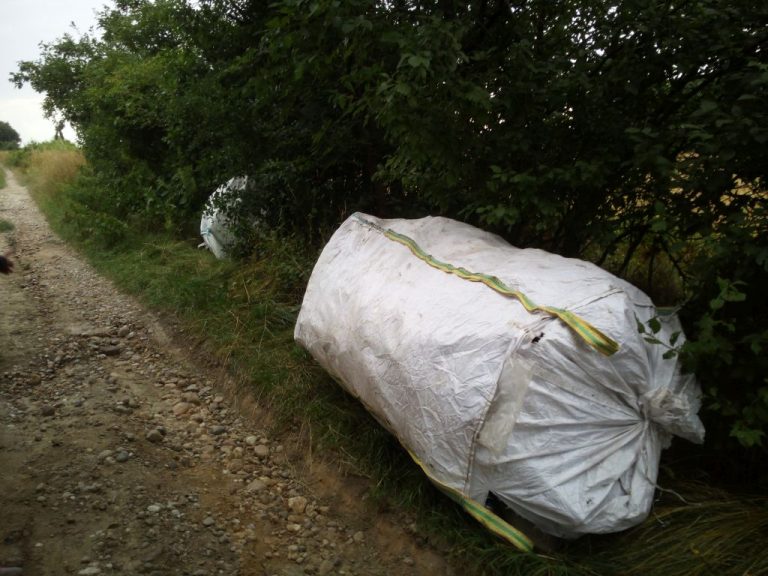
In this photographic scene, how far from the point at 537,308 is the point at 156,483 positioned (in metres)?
2.04

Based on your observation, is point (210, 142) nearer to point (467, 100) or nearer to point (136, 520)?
point (467, 100)

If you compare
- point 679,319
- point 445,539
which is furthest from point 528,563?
point 679,319

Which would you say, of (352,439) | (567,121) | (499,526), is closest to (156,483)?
(352,439)

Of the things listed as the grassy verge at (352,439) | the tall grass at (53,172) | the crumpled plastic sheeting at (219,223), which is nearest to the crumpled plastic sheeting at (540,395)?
the grassy verge at (352,439)

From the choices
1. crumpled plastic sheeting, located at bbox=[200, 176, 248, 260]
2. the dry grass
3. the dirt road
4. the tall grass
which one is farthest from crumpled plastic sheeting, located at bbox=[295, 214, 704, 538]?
the dry grass

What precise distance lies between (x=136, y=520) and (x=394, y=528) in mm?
1157

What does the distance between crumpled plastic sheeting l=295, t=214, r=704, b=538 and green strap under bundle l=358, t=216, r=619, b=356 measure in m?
0.03

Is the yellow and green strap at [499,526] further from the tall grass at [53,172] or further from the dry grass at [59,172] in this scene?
the dry grass at [59,172]

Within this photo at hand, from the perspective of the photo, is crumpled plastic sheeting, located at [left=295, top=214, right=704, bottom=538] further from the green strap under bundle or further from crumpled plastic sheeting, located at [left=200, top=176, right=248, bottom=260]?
crumpled plastic sheeting, located at [left=200, top=176, right=248, bottom=260]

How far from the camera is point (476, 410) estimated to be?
1.82 metres

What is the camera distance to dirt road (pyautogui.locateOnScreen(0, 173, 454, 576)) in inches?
85.2

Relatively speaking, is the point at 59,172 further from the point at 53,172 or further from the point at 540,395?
the point at 540,395

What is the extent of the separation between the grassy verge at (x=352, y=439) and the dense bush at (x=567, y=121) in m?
0.36

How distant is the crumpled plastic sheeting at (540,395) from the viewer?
1773 millimetres
